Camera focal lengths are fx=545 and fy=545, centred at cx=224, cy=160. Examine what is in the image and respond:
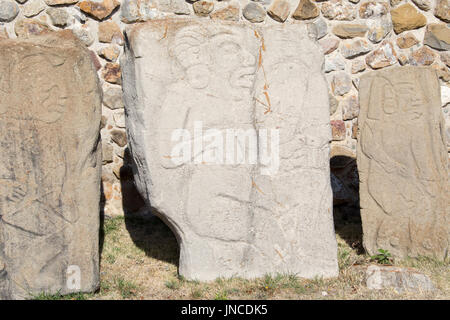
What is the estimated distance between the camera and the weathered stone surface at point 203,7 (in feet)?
14.1

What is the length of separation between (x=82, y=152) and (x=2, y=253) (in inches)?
25.3

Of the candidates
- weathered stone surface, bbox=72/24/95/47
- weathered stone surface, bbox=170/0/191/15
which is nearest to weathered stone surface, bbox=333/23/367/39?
weathered stone surface, bbox=170/0/191/15

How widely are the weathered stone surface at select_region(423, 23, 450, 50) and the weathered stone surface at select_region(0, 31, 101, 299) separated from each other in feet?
9.87

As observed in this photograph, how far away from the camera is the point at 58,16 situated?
4109 mm

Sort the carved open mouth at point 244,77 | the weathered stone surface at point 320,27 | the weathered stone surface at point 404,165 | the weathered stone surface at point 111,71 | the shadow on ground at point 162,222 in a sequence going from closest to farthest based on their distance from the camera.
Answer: the carved open mouth at point 244,77 < the weathered stone surface at point 404,165 < the shadow on ground at point 162,222 < the weathered stone surface at point 111,71 < the weathered stone surface at point 320,27

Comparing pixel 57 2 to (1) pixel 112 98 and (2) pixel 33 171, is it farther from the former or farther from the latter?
(2) pixel 33 171

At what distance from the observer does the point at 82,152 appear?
284 cm

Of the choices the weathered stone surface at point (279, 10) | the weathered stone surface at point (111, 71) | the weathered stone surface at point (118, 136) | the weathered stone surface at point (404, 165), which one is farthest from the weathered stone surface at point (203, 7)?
the weathered stone surface at point (404, 165)

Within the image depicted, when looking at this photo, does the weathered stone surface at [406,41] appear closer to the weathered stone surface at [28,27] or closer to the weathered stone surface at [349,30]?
the weathered stone surface at [349,30]

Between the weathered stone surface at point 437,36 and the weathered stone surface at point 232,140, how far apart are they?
71.8 inches

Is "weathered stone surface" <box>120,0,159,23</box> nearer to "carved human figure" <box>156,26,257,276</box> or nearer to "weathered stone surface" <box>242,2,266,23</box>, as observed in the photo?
"weathered stone surface" <box>242,2,266,23</box>

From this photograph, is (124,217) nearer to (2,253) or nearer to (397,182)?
(2,253)

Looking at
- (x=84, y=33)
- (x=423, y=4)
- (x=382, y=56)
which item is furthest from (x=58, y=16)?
(x=423, y=4)

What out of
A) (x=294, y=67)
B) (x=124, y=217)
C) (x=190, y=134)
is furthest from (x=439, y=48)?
(x=124, y=217)
